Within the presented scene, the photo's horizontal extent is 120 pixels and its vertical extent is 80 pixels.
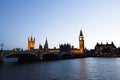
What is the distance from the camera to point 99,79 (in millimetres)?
37625

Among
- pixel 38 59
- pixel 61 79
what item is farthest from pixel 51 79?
pixel 38 59

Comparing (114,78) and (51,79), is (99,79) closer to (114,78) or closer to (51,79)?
(114,78)

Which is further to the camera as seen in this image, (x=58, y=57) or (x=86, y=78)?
(x=58, y=57)

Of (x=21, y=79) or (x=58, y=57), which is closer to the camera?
(x=21, y=79)

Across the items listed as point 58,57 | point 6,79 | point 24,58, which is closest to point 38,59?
point 24,58

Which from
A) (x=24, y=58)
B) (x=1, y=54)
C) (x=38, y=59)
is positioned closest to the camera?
(x=1, y=54)

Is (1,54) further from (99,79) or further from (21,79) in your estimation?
(99,79)

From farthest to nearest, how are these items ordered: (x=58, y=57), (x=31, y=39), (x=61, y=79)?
(x=31, y=39), (x=58, y=57), (x=61, y=79)

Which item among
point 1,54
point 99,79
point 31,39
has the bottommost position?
point 99,79

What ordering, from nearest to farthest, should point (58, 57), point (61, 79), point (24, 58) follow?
point (61, 79) → point (24, 58) → point (58, 57)

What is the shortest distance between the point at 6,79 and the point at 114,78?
1851 cm

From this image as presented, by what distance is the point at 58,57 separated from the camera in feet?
414

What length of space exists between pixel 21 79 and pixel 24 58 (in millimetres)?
75945

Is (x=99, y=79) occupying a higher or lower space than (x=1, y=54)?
lower
